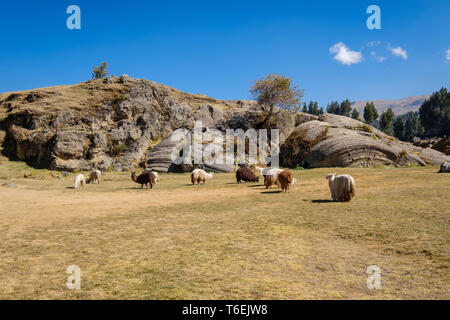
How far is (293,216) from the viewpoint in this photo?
11.3 meters

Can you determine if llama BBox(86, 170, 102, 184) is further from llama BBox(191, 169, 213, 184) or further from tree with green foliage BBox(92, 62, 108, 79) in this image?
tree with green foliage BBox(92, 62, 108, 79)

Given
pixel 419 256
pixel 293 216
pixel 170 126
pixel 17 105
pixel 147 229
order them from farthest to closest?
pixel 170 126 < pixel 17 105 < pixel 293 216 < pixel 147 229 < pixel 419 256

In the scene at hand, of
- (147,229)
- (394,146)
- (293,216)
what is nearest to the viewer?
(147,229)

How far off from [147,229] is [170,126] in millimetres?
46369

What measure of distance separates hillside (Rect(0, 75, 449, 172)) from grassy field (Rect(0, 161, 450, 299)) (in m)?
24.6

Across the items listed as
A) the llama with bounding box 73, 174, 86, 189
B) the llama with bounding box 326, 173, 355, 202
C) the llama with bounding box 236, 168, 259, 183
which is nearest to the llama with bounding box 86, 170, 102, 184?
the llama with bounding box 73, 174, 86, 189

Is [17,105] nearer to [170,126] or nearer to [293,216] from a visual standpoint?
[170,126]

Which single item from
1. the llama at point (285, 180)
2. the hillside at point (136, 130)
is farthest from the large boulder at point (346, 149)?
the llama at point (285, 180)

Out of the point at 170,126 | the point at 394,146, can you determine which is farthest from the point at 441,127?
the point at 170,126

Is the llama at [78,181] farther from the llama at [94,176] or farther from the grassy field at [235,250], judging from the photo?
the grassy field at [235,250]

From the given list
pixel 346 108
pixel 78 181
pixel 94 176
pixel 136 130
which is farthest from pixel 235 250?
pixel 346 108

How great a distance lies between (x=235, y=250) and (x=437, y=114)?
128160 mm

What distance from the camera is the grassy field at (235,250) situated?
5.30 metres

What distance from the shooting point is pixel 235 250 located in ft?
24.7
